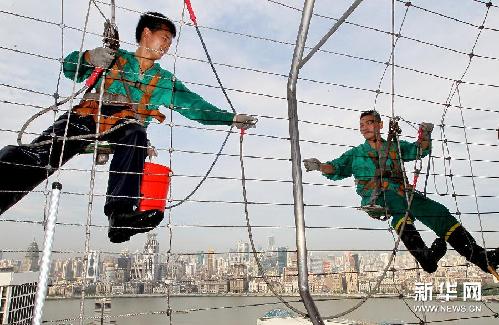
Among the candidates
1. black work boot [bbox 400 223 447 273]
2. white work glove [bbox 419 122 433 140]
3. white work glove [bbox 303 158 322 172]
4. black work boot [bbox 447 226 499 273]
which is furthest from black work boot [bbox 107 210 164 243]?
black work boot [bbox 447 226 499 273]

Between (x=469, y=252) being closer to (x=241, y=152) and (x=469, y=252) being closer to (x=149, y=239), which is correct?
(x=241, y=152)

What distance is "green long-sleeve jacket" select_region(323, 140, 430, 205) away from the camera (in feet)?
9.20

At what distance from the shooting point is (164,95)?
214 cm

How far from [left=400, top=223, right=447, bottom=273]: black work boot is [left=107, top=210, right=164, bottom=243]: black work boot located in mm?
1636

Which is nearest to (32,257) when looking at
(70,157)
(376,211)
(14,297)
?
(70,157)

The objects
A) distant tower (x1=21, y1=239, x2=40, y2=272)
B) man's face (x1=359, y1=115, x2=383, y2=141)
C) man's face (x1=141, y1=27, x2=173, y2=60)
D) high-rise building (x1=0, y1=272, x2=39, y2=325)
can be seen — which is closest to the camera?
distant tower (x1=21, y1=239, x2=40, y2=272)

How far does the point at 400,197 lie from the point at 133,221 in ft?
6.04

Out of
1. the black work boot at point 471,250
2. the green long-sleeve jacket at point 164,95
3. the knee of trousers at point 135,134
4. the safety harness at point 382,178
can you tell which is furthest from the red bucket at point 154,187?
the black work boot at point 471,250

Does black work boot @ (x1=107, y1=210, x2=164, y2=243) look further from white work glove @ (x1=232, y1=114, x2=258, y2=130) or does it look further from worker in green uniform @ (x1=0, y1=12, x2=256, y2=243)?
white work glove @ (x1=232, y1=114, x2=258, y2=130)

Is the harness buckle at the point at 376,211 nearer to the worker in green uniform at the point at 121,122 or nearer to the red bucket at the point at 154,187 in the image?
the worker in green uniform at the point at 121,122

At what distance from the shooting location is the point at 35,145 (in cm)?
175

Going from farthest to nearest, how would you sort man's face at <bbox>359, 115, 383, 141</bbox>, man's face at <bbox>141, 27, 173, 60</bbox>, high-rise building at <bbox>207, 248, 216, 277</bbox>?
man's face at <bbox>359, 115, 383, 141</bbox> → man's face at <bbox>141, 27, 173, 60</bbox> → high-rise building at <bbox>207, 248, 216, 277</bbox>

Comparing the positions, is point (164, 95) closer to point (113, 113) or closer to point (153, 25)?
point (113, 113)

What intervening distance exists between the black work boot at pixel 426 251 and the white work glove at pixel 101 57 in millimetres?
2053
